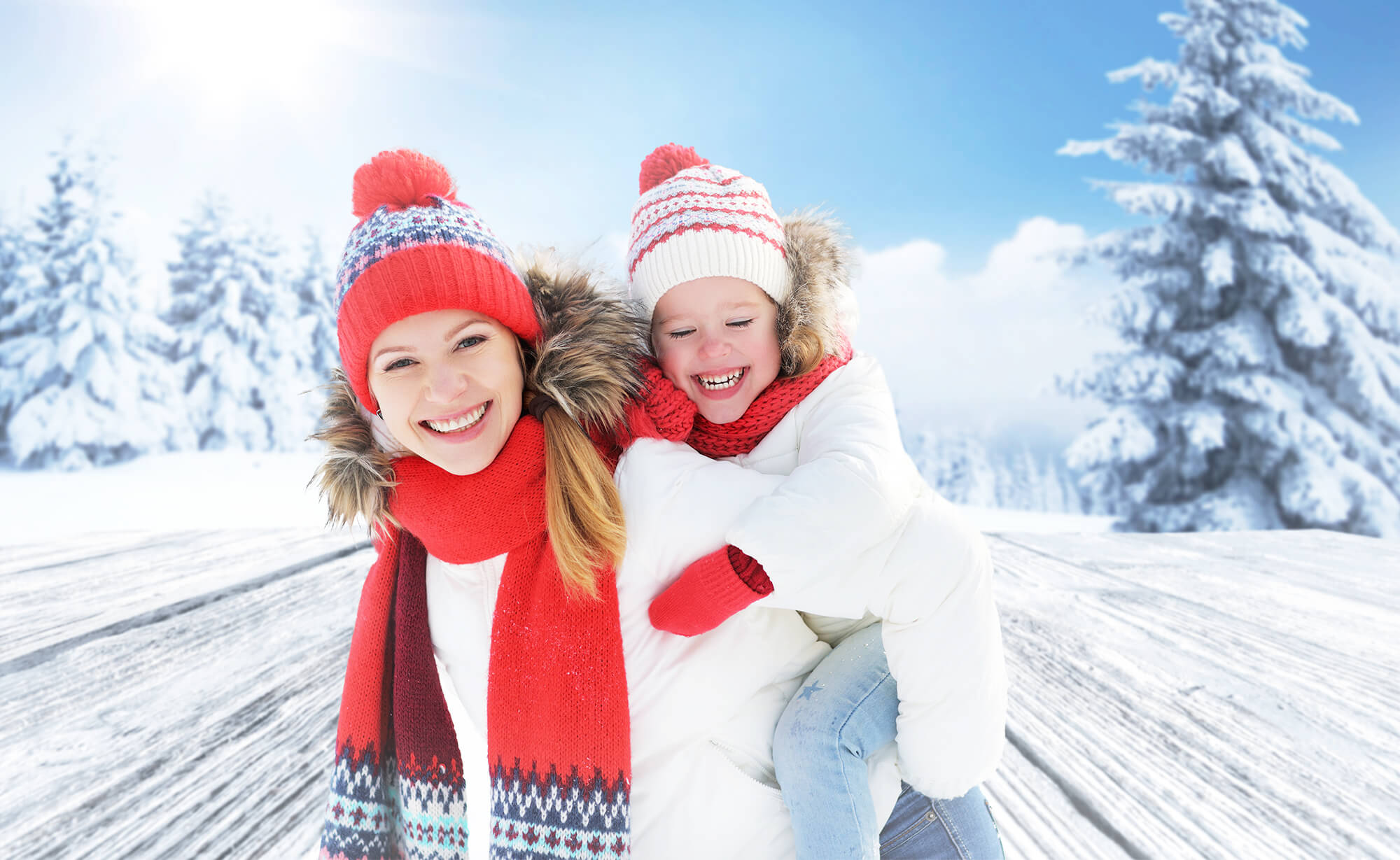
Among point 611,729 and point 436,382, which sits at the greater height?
point 436,382

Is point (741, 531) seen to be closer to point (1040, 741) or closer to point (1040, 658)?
point (1040, 741)

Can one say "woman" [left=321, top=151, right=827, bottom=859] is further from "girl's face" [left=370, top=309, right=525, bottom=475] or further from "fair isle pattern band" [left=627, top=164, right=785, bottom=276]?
"fair isle pattern band" [left=627, top=164, right=785, bottom=276]

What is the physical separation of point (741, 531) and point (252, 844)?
96cm

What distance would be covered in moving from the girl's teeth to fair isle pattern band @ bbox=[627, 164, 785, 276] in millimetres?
245

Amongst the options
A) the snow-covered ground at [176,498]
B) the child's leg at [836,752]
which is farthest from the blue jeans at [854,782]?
the snow-covered ground at [176,498]

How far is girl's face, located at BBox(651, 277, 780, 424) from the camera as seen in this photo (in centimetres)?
122

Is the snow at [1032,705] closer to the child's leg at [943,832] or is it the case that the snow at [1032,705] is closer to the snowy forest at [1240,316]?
the child's leg at [943,832]

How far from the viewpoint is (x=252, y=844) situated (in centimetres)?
115

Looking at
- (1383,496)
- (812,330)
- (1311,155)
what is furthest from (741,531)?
(1311,155)

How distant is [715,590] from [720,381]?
0.41 metres

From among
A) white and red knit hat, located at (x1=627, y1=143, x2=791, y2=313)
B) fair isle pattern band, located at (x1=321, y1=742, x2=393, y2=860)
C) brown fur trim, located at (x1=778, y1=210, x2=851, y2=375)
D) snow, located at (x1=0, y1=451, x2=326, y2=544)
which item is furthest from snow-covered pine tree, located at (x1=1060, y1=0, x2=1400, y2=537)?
snow, located at (x1=0, y1=451, x2=326, y2=544)

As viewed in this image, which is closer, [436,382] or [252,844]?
[436,382]

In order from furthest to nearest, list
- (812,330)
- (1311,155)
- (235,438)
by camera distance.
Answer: (235,438) < (1311,155) < (812,330)

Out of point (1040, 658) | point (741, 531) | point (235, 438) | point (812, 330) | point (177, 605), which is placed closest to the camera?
point (741, 531)
